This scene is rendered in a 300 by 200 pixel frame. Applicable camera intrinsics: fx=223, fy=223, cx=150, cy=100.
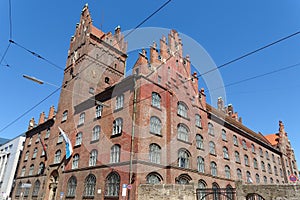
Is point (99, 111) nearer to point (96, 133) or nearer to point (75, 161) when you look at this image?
point (96, 133)

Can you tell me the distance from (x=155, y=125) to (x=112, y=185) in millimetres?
6735

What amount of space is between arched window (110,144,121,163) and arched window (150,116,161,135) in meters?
3.60

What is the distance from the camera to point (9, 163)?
46000 mm

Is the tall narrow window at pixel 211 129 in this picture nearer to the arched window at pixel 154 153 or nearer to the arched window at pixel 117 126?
the arched window at pixel 154 153

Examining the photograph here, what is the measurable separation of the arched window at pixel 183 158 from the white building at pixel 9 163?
3679 centimetres

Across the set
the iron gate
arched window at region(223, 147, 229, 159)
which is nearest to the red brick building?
arched window at region(223, 147, 229, 159)

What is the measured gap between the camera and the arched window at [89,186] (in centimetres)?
2191

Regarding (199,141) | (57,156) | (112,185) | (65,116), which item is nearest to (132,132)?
(112,185)

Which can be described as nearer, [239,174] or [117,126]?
[117,126]

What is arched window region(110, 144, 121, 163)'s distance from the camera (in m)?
20.8

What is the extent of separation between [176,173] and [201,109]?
10.8 metres

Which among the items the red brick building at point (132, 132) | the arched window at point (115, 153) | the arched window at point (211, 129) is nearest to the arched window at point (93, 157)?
the red brick building at point (132, 132)

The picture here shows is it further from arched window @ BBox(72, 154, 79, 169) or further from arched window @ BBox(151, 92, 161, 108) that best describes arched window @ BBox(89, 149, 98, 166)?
arched window @ BBox(151, 92, 161, 108)

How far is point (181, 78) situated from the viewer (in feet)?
91.3
